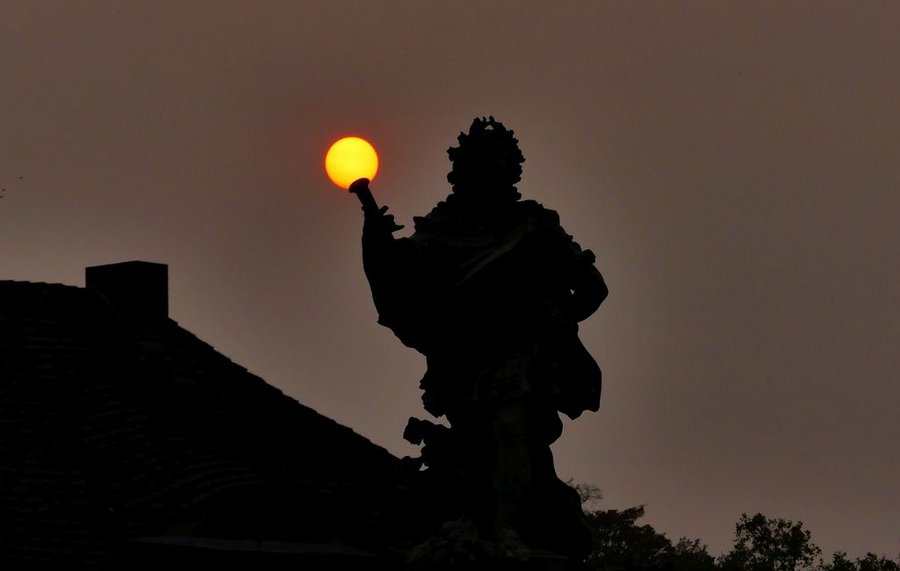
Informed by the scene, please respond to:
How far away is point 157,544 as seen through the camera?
29188 mm

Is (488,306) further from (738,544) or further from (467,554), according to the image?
(738,544)

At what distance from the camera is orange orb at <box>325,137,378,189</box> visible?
17.7 m

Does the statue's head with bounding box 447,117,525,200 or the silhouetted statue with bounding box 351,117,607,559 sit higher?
the statue's head with bounding box 447,117,525,200

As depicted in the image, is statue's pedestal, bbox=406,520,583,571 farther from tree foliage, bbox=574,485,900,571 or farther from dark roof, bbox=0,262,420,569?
tree foliage, bbox=574,485,900,571

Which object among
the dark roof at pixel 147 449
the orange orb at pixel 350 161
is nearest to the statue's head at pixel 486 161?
the orange orb at pixel 350 161

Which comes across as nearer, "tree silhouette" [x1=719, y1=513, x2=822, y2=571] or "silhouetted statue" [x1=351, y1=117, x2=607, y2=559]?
"silhouetted statue" [x1=351, y1=117, x2=607, y2=559]

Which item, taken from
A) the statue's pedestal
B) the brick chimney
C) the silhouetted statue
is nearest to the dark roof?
the brick chimney

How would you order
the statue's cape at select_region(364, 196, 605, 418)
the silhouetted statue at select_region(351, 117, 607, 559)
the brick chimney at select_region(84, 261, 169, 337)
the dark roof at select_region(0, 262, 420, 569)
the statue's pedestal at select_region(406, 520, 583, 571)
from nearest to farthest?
the statue's pedestal at select_region(406, 520, 583, 571)
the silhouetted statue at select_region(351, 117, 607, 559)
the statue's cape at select_region(364, 196, 605, 418)
the dark roof at select_region(0, 262, 420, 569)
the brick chimney at select_region(84, 261, 169, 337)

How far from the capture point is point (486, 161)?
61.1 feet

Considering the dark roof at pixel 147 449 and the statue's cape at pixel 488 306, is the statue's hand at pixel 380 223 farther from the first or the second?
the dark roof at pixel 147 449

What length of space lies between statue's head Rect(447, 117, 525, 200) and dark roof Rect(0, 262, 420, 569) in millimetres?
9614

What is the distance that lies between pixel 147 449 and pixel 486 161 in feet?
45.3

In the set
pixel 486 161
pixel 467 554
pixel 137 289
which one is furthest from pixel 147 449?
pixel 467 554

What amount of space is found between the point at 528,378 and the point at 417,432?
30.5 inches
